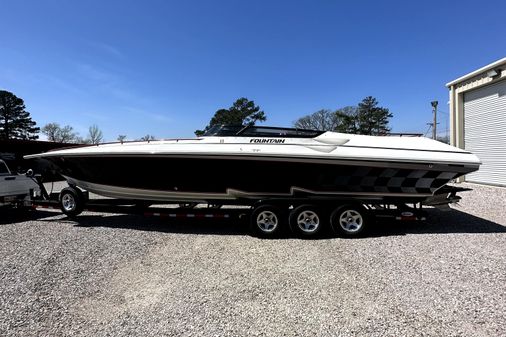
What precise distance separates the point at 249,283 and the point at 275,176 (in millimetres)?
2560

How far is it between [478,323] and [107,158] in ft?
21.2

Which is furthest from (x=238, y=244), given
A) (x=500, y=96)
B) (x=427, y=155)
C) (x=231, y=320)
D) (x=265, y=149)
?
(x=500, y=96)

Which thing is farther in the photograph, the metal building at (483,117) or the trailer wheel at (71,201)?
the metal building at (483,117)

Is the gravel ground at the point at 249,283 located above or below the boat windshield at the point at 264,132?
below

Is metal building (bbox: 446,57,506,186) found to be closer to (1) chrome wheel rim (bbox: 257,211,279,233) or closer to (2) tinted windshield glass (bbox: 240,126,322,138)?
(2) tinted windshield glass (bbox: 240,126,322,138)

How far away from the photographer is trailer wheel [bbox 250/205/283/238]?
18.5 feet

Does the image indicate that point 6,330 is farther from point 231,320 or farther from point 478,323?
point 478,323

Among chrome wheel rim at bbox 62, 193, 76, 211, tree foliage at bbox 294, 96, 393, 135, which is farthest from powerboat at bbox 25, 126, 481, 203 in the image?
tree foliage at bbox 294, 96, 393, 135

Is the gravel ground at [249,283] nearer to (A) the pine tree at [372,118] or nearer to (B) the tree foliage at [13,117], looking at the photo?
(A) the pine tree at [372,118]

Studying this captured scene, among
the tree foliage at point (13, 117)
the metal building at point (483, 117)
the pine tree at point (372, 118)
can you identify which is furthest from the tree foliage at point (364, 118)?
the tree foliage at point (13, 117)

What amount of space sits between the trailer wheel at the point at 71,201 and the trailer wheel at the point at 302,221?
4.71m

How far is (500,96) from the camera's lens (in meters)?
10.6

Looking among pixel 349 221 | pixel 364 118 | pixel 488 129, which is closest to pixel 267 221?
pixel 349 221

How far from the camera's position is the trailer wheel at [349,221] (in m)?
5.60
